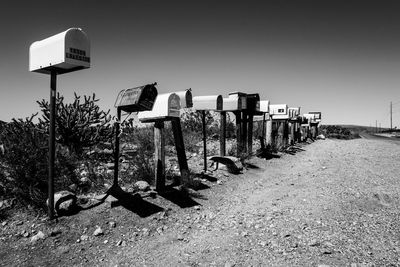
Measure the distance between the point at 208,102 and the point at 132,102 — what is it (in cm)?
297

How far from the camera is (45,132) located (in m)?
5.70

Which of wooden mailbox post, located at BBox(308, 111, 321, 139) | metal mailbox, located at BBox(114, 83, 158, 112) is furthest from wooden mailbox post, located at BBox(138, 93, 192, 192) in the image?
wooden mailbox post, located at BBox(308, 111, 321, 139)

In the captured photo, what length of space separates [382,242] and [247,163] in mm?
4997

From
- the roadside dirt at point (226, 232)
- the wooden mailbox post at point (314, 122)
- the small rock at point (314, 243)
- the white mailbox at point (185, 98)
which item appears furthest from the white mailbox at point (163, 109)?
the wooden mailbox post at point (314, 122)

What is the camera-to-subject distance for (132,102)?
433cm

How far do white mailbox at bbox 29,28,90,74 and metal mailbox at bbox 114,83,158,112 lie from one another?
85 centimetres

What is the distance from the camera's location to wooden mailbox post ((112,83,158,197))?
4.34m

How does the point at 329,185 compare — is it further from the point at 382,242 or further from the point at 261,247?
the point at 261,247

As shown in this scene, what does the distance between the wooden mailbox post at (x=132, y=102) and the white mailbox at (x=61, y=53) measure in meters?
0.86

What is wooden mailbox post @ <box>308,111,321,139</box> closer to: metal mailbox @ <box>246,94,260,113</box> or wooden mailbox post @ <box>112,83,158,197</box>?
metal mailbox @ <box>246,94,260,113</box>

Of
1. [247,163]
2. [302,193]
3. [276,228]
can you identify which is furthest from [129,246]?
[247,163]

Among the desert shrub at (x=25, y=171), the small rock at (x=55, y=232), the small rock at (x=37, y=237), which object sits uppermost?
the desert shrub at (x=25, y=171)

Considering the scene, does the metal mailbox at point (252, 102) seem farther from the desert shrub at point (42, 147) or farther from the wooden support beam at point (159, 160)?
the wooden support beam at point (159, 160)

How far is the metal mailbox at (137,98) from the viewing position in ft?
14.2
